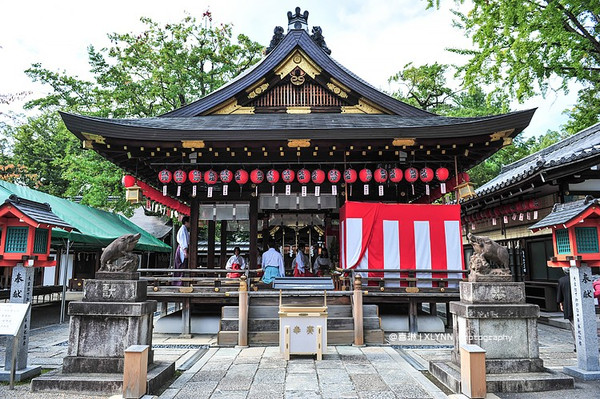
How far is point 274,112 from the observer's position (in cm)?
1240

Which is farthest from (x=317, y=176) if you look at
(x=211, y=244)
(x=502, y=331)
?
(x=502, y=331)

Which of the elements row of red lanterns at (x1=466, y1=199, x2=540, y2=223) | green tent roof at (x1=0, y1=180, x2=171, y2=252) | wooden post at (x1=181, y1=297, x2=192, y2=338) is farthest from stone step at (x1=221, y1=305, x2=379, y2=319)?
green tent roof at (x1=0, y1=180, x2=171, y2=252)

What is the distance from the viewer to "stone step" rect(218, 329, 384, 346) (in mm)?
8109

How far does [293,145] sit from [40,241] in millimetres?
5777

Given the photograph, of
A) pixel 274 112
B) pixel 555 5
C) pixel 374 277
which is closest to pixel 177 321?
pixel 374 277

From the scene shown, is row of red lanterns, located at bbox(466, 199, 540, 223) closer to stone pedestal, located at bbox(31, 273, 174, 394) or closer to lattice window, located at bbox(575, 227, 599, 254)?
lattice window, located at bbox(575, 227, 599, 254)

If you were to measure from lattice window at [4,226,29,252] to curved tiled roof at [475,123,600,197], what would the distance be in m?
11.2

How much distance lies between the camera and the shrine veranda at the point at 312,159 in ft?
30.9

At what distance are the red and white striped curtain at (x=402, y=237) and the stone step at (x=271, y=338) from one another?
6.47 ft

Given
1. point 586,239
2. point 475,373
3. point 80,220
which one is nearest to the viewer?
point 475,373

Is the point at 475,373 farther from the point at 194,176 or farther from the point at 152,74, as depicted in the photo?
the point at 152,74

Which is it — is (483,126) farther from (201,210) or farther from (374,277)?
(201,210)

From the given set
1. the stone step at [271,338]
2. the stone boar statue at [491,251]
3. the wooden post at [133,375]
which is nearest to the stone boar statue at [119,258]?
the wooden post at [133,375]

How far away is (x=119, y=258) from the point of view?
6.01 metres
